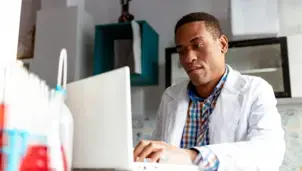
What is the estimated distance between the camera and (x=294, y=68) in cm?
160

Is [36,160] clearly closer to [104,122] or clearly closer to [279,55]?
[104,122]

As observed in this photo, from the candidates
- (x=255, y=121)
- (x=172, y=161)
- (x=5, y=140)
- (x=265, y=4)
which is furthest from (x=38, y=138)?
(x=265, y=4)

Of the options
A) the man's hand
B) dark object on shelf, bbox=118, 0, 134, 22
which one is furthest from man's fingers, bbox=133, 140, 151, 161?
dark object on shelf, bbox=118, 0, 134, 22

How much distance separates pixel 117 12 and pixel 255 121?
1.39 metres

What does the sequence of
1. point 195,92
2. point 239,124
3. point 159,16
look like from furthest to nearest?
1. point 159,16
2. point 195,92
3. point 239,124

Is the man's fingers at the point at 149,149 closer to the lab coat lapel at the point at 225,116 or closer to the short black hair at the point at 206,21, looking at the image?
the lab coat lapel at the point at 225,116

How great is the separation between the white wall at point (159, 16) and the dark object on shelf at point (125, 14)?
0.35 ft

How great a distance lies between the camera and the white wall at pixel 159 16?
6.55 feet

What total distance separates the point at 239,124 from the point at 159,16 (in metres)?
1.16

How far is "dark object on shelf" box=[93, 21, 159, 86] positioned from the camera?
6.14 feet

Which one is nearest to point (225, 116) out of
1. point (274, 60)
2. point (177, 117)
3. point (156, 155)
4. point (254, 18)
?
point (177, 117)

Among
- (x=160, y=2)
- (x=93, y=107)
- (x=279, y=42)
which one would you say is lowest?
(x=93, y=107)

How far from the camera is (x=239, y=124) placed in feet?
A: 3.66

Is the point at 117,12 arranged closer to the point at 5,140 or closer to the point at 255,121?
the point at 255,121
